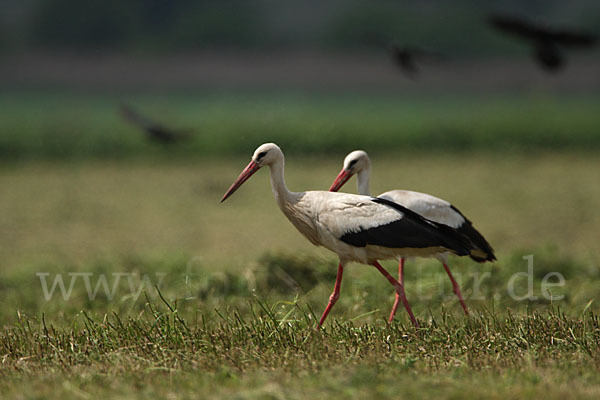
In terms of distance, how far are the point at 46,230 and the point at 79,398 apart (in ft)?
25.7

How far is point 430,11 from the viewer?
49656mm

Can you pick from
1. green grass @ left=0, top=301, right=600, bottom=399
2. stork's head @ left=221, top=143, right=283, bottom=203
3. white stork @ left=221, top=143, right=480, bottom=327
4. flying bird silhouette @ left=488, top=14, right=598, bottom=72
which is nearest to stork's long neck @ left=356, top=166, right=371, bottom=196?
white stork @ left=221, top=143, right=480, bottom=327

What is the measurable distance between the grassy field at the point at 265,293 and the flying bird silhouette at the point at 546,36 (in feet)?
6.14

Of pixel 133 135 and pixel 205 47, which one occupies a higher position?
pixel 205 47

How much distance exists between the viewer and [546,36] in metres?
6.11

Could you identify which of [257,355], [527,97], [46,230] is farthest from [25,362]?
[527,97]

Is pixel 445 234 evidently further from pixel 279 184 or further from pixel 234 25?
pixel 234 25

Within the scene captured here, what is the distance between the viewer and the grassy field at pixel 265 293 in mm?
3826

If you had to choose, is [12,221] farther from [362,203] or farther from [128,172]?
[362,203]

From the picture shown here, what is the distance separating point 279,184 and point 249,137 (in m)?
15.6

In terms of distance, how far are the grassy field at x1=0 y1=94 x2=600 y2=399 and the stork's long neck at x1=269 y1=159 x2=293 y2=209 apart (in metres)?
0.65

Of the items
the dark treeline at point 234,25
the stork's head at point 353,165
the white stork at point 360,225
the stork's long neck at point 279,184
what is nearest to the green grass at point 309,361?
the white stork at point 360,225

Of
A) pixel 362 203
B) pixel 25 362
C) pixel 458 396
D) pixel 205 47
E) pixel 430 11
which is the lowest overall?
pixel 25 362

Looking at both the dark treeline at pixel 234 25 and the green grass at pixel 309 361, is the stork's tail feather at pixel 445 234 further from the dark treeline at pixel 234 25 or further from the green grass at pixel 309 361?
the dark treeline at pixel 234 25
